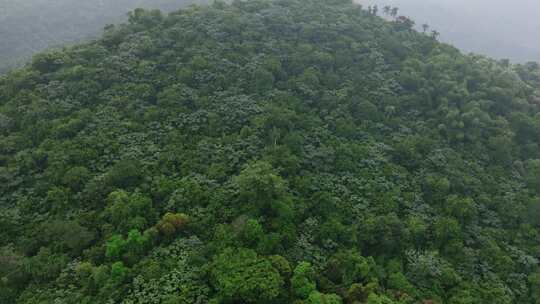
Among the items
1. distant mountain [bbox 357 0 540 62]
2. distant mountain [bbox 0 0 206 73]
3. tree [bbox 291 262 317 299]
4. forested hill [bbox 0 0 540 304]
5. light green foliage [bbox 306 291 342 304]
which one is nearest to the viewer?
light green foliage [bbox 306 291 342 304]

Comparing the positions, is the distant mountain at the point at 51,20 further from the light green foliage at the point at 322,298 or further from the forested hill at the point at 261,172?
the light green foliage at the point at 322,298

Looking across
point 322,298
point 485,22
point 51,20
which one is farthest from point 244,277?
point 485,22

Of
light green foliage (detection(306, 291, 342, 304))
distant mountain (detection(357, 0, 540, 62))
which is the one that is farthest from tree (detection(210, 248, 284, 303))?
distant mountain (detection(357, 0, 540, 62))

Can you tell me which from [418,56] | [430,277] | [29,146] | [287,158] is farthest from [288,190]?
[418,56]

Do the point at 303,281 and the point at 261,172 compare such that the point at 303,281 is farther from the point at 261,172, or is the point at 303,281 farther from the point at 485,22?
the point at 485,22

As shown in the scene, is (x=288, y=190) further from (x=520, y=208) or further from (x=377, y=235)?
(x=520, y=208)

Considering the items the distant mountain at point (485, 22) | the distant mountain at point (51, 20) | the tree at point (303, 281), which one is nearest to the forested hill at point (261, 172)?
the tree at point (303, 281)

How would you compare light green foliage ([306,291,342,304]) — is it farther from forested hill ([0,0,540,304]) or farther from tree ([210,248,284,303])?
tree ([210,248,284,303])
